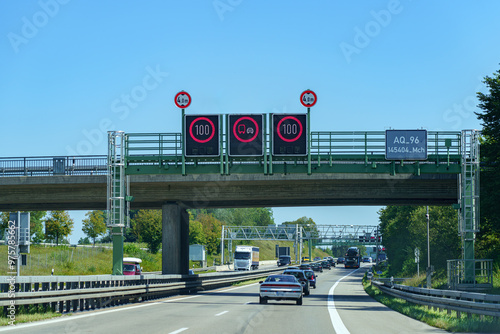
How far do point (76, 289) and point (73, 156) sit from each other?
22.1 meters

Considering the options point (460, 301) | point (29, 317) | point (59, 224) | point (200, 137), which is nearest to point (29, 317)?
point (29, 317)

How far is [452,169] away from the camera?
1273 inches

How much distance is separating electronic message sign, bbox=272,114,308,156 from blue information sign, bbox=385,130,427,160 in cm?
462

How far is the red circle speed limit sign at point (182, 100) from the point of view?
31.8m

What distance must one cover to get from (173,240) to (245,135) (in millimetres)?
11096

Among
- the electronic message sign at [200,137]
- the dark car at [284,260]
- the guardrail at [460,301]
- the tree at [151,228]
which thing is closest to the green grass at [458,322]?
the guardrail at [460,301]

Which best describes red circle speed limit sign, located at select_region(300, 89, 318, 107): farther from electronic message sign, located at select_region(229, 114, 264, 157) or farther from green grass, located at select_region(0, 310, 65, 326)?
green grass, located at select_region(0, 310, 65, 326)

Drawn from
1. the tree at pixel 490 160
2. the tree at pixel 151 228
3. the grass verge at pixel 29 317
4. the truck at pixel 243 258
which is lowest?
the truck at pixel 243 258

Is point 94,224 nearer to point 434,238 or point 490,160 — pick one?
point 434,238

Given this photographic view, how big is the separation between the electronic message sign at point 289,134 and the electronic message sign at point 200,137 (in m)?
2.99

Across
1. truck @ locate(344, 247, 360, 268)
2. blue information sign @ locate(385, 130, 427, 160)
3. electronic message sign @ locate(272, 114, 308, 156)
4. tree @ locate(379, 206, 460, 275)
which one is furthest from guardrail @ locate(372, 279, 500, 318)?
truck @ locate(344, 247, 360, 268)

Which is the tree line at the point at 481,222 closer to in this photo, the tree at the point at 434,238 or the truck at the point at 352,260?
the tree at the point at 434,238

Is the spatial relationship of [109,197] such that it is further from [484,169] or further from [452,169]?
[484,169]

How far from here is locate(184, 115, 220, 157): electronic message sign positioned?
105 ft
